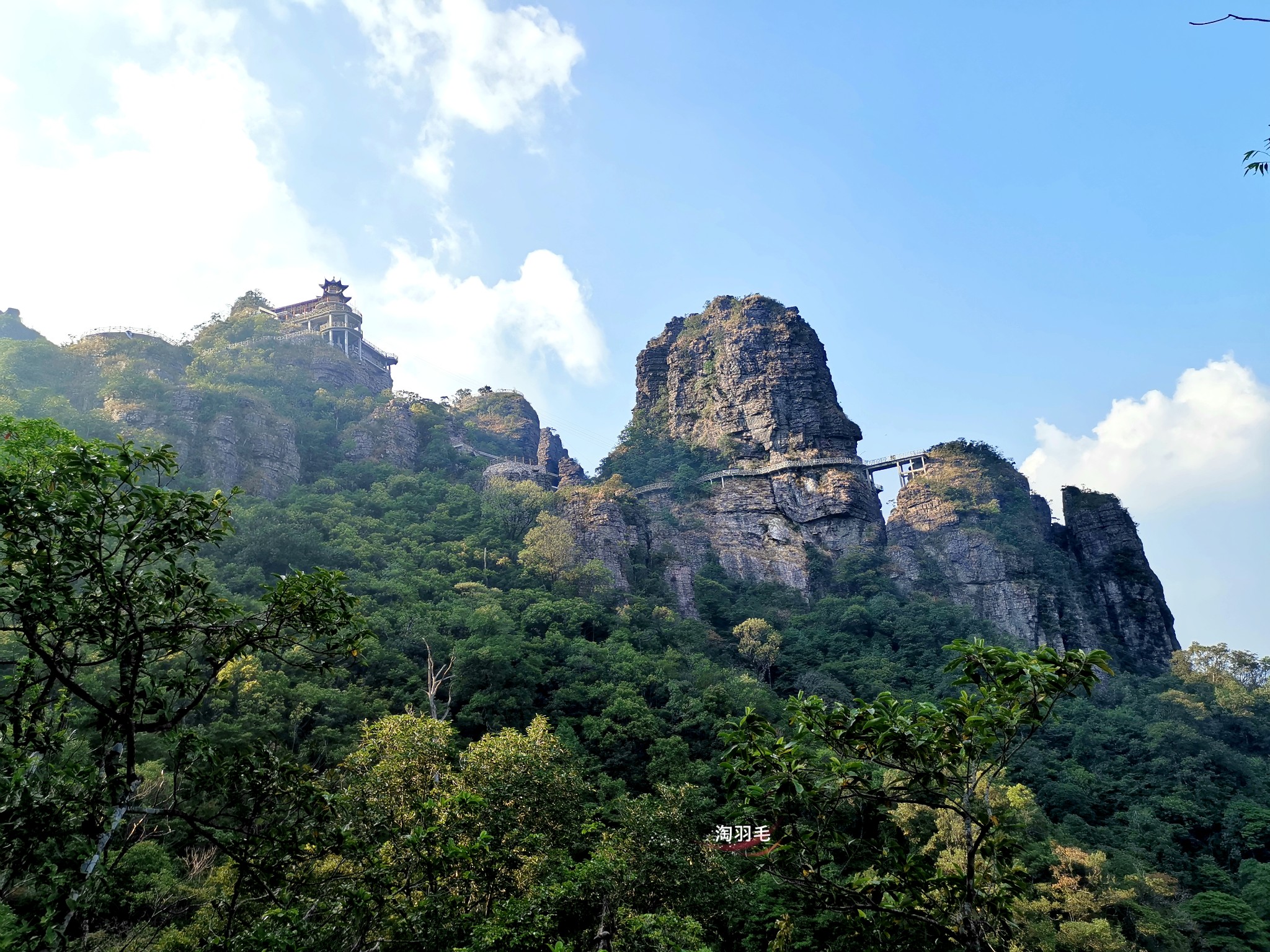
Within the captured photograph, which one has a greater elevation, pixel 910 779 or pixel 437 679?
pixel 437 679

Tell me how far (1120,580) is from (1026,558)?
Result: 887 centimetres

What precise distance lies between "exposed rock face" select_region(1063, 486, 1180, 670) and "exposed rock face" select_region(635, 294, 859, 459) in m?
15.9

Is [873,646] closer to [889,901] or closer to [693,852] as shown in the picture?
[693,852]

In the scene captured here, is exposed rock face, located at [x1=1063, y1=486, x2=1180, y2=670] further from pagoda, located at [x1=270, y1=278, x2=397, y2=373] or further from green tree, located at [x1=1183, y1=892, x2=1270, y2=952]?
pagoda, located at [x1=270, y1=278, x2=397, y2=373]

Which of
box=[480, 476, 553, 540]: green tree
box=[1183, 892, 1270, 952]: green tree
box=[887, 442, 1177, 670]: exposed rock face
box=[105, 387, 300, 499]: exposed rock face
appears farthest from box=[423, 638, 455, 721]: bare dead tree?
box=[887, 442, 1177, 670]: exposed rock face

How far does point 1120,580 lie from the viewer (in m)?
51.0

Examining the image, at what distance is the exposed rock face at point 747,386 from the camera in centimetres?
5250

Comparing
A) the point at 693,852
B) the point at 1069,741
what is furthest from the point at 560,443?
the point at 693,852

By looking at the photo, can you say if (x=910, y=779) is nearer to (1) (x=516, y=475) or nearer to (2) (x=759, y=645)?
(2) (x=759, y=645)

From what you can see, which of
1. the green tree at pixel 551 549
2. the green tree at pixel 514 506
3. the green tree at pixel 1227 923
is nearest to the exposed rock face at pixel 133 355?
the green tree at pixel 514 506

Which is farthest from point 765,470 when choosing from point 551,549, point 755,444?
point 551,549

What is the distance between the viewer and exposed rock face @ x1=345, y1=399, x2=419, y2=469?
4972 centimetres

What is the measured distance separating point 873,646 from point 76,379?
44.5 meters

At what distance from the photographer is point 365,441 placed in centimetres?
5022
